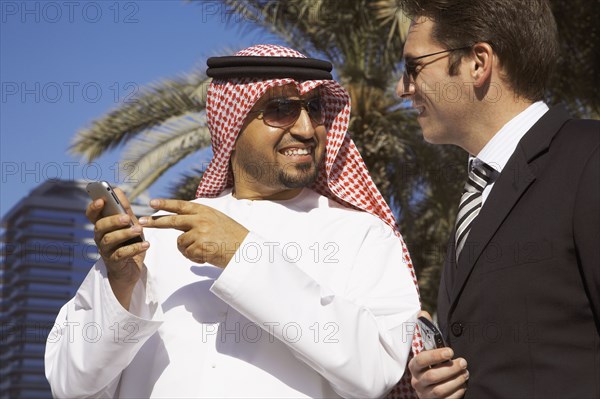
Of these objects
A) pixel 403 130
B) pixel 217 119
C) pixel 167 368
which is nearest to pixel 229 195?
pixel 217 119

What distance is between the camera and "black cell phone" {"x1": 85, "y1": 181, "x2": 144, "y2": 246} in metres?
3.36

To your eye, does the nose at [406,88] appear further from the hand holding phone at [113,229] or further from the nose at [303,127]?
the hand holding phone at [113,229]

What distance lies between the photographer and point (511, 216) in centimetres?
295

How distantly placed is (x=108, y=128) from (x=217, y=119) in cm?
782

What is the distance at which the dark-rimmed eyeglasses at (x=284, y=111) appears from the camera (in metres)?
4.16

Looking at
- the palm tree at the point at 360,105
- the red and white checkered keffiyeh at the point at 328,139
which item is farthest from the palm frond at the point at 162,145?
the red and white checkered keffiyeh at the point at 328,139

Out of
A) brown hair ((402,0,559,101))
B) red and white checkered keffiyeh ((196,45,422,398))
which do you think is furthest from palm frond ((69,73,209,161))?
brown hair ((402,0,559,101))

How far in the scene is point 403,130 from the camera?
12.3 m

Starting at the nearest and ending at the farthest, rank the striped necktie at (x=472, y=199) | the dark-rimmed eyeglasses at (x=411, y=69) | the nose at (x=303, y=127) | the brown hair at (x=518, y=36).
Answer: the striped necktie at (x=472, y=199) → the brown hair at (x=518, y=36) → the dark-rimmed eyeglasses at (x=411, y=69) → the nose at (x=303, y=127)

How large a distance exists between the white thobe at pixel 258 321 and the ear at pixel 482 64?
0.90m

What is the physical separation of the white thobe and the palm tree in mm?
7706

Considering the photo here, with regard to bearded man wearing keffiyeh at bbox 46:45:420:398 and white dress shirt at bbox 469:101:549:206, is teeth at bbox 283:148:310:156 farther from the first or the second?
white dress shirt at bbox 469:101:549:206

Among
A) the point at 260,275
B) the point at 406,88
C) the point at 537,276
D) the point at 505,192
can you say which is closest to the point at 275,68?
the point at 406,88

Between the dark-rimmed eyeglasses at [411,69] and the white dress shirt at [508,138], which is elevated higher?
the dark-rimmed eyeglasses at [411,69]
